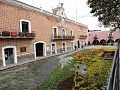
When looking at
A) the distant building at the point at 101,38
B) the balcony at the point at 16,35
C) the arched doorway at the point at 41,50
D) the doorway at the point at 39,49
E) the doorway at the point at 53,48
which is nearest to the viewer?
the balcony at the point at 16,35

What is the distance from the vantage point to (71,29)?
4122 cm

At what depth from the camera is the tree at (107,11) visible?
58.4 ft

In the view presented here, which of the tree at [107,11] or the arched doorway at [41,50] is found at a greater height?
the tree at [107,11]

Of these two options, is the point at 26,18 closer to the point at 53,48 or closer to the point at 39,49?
the point at 39,49

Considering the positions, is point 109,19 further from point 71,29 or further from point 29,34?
point 71,29

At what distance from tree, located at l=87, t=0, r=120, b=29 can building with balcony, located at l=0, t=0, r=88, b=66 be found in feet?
28.2

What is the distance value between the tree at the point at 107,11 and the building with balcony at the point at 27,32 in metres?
8.60

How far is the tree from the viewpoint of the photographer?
17.8 metres

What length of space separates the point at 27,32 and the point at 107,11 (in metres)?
10.4

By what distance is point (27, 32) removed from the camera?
23609 mm

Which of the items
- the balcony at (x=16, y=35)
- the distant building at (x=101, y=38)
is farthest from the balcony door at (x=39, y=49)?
the distant building at (x=101, y=38)

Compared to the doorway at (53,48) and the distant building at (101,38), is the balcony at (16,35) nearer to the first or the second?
the doorway at (53,48)

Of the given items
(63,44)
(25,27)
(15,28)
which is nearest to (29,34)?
(25,27)

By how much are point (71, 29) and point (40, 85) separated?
31614mm
